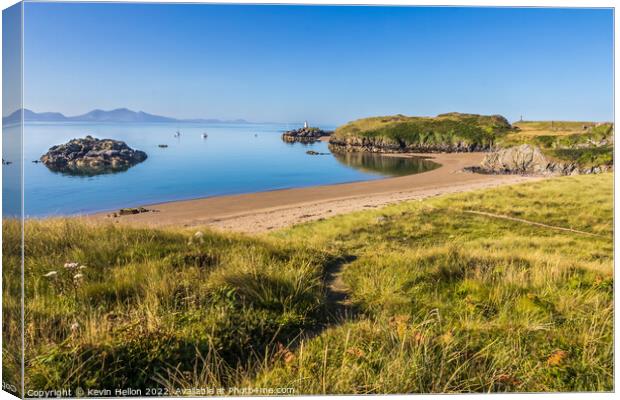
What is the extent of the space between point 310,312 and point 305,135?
3.16m

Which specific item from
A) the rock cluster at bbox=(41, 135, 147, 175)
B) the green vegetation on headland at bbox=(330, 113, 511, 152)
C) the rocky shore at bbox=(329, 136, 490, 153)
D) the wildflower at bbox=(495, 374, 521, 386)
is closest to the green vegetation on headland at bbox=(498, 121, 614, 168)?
the green vegetation on headland at bbox=(330, 113, 511, 152)

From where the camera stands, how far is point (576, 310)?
3646 millimetres

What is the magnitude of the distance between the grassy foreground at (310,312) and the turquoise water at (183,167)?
0.47 meters

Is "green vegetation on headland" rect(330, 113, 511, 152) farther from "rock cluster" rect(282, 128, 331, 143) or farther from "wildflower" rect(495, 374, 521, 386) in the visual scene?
"wildflower" rect(495, 374, 521, 386)

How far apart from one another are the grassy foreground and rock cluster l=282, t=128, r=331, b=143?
1765 mm

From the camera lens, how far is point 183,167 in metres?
5.63

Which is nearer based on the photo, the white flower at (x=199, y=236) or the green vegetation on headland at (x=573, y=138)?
the white flower at (x=199, y=236)

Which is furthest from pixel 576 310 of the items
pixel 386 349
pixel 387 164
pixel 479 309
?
pixel 387 164

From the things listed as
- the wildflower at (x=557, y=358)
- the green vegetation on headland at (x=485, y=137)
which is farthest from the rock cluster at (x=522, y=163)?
A: the wildflower at (x=557, y=358)

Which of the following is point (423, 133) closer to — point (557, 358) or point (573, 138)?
point (573, 138)

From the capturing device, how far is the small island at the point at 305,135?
5605 mm

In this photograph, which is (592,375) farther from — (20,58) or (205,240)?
(20,58)

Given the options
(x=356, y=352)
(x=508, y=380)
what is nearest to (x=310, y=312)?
(x=356, y=352)

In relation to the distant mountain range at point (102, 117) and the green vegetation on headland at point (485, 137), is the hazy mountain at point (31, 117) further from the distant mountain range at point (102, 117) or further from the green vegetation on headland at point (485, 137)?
the green vegetation on headland at point (485, 137)
